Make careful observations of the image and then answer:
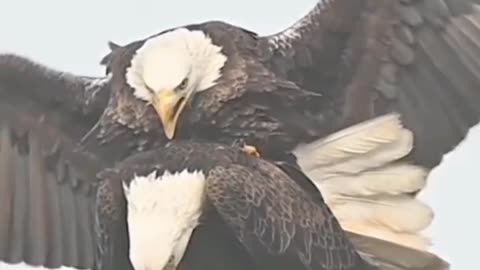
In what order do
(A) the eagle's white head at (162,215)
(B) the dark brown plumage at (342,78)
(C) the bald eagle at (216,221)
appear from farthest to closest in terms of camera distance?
(B) the dark brown plumage at (342,78) → (C) the bald eagle at (216,221) → (A) the eagle's white head at (162,215)

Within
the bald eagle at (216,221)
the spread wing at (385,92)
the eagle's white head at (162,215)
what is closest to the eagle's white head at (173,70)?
the bald eagle at (216,221)

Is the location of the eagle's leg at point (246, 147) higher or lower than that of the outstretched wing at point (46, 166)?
higher

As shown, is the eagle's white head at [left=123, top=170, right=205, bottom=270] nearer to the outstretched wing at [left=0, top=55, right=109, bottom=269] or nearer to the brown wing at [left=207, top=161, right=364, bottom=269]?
the brown wing at [left=207, top=161, right=364, bottom=269]

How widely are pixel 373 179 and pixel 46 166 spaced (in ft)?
5.10

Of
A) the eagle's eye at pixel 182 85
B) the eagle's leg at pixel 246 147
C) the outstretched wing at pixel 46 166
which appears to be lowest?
the outstretched wing at pixel 46 166

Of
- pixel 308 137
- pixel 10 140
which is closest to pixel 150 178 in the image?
pixel 308 137

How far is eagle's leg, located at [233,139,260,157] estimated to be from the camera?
34.2ft

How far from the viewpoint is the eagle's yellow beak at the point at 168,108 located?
408 inches

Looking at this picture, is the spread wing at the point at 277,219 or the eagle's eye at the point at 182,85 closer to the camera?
the spread wing at the point at 277,219

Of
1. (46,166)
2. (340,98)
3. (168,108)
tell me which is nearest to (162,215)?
(168,108)

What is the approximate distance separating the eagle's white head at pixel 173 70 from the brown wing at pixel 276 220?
1.26ft

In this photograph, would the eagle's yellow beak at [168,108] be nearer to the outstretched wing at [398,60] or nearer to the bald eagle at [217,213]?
the bald eagle at [217,213]

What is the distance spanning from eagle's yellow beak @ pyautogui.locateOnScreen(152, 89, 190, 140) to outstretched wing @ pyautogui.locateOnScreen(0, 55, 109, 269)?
707 mm

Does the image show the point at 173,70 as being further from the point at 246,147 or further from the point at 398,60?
the point at 398,60
